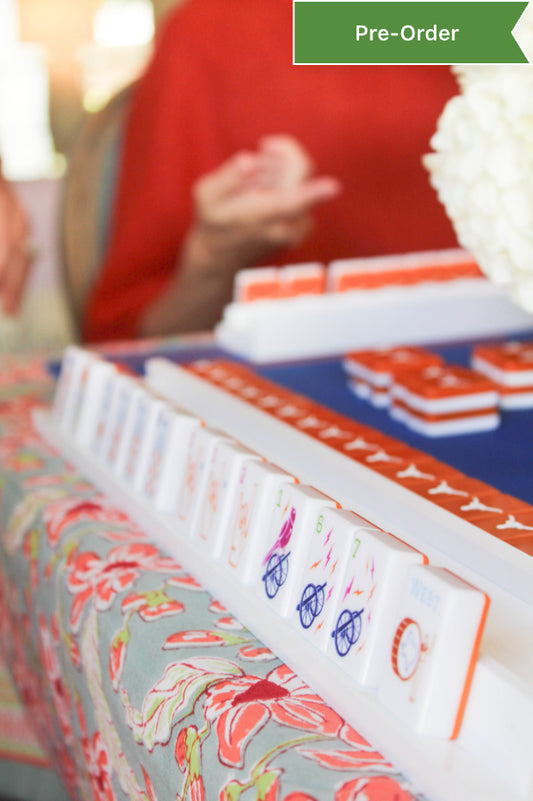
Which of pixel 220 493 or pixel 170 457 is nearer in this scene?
pixel 220 493

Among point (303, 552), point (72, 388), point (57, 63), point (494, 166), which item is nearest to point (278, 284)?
point (72, 388)

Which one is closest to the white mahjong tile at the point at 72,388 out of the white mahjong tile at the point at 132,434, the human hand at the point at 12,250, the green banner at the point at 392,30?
the white mahjong tile at the point at 132,434

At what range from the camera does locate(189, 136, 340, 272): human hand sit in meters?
1.77

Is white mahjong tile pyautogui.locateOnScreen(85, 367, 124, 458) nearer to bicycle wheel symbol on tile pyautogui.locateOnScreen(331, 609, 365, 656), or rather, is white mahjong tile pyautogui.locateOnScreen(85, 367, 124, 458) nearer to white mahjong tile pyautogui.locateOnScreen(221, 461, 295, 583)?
white mahjong tile pyautogui.locateOnScreen(221, 461, 295, 583)

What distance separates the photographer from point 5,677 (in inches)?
61.9

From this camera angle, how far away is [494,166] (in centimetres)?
77

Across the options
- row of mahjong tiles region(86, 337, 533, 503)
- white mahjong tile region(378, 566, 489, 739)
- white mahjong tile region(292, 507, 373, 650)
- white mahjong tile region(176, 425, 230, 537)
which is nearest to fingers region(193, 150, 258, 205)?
row of mahjong tiles region(86, 337, 533, 503)

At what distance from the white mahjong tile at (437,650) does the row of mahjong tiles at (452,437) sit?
268 mm

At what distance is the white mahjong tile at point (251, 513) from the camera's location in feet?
2.45

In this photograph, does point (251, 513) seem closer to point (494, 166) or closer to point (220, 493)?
point (220, 493)

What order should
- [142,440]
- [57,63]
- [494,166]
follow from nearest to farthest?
[494,166]
[142,440]
[57,63]

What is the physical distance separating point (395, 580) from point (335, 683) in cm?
8

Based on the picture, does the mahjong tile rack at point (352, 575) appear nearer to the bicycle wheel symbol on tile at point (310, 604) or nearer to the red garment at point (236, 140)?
the bicycle wheel symbol on tile at point (310, 604)

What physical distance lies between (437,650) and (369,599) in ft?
0.24
